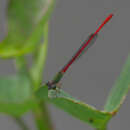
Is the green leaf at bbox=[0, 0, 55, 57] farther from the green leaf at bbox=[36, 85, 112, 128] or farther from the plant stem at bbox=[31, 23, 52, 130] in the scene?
the green leaf at bbox=[36, 85, 112, 128]

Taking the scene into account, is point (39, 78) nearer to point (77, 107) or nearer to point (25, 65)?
point (25, 65)

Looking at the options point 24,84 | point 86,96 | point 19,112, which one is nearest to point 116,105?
point 19,112

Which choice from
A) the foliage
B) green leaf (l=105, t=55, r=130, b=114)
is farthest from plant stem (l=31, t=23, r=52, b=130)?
green leaf (l=105, t=55, r=130, b=114)

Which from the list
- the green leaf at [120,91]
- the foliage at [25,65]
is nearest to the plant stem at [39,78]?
the foliage at [25,65]

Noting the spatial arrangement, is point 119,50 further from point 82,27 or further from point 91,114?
point 91,114

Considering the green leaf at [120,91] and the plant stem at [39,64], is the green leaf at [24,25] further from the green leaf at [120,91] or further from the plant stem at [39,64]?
the green leaf at [120,91]

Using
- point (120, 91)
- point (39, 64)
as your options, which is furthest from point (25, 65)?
point (120, 91)
